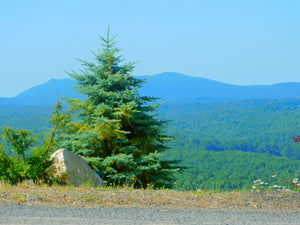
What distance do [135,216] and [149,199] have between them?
3.57ft

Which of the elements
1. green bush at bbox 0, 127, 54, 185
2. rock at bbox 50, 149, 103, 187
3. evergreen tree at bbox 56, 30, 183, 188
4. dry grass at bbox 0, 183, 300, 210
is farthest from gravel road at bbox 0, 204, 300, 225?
evergreen tree at bbox 56, 30, 183, 188

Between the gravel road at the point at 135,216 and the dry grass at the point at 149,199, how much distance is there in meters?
0.31

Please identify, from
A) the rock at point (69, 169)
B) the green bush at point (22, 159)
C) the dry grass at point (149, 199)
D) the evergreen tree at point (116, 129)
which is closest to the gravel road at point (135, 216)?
the dry grass at point (149, 199)

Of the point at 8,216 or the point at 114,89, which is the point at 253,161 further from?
the point at 8,216

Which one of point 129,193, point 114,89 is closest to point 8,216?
point 129,193

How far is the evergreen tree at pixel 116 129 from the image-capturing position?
12641 mm

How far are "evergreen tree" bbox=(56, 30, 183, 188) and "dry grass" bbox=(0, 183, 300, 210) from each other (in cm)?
509

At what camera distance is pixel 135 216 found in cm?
558

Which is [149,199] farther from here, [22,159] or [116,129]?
[116,129]

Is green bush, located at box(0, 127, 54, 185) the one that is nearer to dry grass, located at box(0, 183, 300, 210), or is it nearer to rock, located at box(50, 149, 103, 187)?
rock, located at box(50, 149, 103, 187)

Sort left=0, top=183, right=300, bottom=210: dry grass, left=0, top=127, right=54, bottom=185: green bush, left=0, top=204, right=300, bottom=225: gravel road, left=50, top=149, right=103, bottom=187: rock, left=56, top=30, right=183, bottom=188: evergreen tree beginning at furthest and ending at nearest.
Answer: left=56, top=30, right=183, bottom=188: evergreen tree → left=50, top=149, right=103, bottom=187: rock → left=0, top=127, right=54, bottom=185: green bush → left=0, top=183, right=300, bottom=210: dry grass → left=0, top=204, right=300, bottom=225: gravel road

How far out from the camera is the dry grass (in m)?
6.39

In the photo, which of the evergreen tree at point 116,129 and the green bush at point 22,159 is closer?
the green bush at point 22,159

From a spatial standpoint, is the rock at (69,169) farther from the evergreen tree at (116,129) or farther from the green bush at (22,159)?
the evergreen tree at (116,129)
